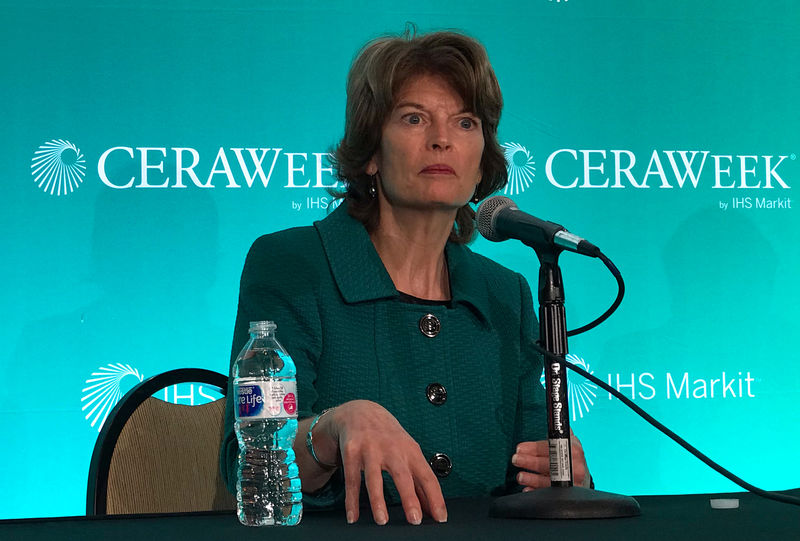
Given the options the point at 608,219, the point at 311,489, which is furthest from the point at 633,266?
the point at 311,489

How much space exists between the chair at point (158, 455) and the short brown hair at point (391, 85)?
514 millimetres

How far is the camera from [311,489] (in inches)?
60.8

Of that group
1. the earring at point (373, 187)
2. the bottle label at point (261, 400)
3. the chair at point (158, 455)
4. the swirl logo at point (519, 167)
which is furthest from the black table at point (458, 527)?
the swirl logo at point (519, 167)

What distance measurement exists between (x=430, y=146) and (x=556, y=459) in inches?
31.9

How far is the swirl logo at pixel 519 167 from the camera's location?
331cm

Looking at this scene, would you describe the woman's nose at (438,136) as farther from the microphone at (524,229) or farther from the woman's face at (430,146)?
the microphone at (524,229)

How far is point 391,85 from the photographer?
194 cm

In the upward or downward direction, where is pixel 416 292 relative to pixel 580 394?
upward

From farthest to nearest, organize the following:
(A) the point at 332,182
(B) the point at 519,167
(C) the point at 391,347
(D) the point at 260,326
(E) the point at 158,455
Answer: (B) the point at 519,167 → (A) the point at 332,182 → (E) the point at 158,455 → (C) the point at 391,347 → (D) the point at 260,326

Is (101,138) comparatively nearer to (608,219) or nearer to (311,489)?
(608,219)

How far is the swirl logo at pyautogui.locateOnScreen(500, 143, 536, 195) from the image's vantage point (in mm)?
3307

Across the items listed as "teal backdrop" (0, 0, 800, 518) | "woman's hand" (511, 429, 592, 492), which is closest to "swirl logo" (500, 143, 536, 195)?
"teal backdrop" (0, 0, 800, 518)

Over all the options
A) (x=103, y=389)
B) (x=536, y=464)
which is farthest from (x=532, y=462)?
(x=103, y=389)

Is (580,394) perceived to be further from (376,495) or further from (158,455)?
(376,495)
